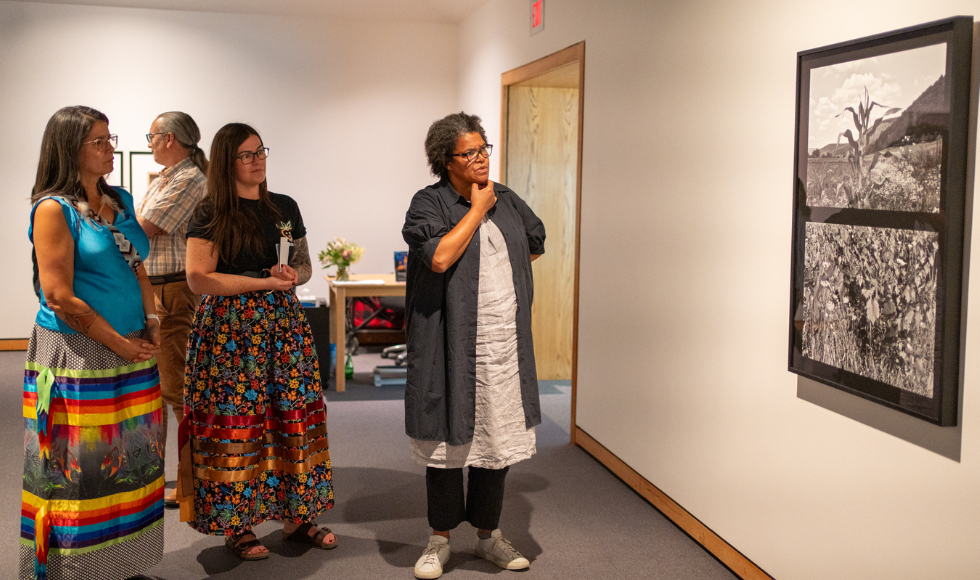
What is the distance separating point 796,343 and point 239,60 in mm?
6071

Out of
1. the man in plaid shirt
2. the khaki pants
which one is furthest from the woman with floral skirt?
the khaki pants

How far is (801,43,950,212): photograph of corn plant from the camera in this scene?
1934 millimetres

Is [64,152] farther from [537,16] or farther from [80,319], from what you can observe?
[537,16]

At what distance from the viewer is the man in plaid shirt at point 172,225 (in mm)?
3414

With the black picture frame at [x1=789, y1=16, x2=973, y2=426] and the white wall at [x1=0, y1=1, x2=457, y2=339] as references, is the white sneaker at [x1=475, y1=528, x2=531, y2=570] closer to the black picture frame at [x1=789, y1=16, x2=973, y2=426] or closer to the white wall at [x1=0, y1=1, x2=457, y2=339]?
the black picture frame at [x1=789, y1=16, x2=973, y2=426]

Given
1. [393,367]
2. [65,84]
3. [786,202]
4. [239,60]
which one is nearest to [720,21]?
[786,202]

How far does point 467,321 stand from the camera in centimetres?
262

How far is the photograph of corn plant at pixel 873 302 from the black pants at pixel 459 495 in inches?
44.2

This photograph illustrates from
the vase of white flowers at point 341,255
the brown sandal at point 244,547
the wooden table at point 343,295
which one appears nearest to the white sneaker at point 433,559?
the brown sandal at point 244,547

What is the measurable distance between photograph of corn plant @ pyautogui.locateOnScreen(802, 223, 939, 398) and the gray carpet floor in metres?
1.06

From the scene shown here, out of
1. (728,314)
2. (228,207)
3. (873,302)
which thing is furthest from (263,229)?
(873,302)

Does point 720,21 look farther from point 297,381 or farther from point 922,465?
point 297,381

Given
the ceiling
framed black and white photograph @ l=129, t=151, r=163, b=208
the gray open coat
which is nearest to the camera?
the gray open coat

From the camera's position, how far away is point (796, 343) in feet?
8.16
